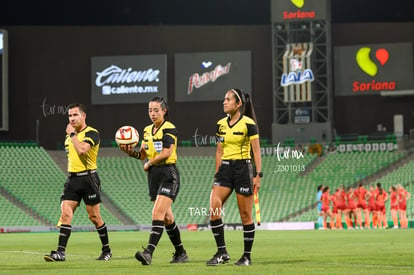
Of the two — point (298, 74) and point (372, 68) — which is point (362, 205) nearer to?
point (298, 74)

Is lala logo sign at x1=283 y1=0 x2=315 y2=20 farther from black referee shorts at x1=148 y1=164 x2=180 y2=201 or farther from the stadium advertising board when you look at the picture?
black referee shorts at x1=148 y1=164 x2=180 y2=201

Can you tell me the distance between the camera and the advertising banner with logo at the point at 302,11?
4838 centimetres

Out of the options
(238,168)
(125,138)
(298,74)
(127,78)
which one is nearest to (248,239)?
(238,168)

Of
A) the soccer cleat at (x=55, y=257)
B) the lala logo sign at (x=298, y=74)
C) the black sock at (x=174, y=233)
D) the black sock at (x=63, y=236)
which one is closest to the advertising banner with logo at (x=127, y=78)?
the lala logo sign at (x=298, y=74)

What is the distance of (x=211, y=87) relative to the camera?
52.2m

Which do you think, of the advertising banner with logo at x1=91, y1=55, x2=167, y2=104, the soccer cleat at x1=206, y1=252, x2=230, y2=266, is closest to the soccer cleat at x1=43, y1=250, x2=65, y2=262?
the soccer cleat at x1=206, y1=252, x2=230, y2=266

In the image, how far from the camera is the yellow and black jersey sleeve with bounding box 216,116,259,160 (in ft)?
40.7

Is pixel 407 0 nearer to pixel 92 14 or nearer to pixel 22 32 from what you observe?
pixel 92 14

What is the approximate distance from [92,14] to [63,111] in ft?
24.0

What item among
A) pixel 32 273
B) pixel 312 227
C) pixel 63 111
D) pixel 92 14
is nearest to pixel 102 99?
pixel 63 111

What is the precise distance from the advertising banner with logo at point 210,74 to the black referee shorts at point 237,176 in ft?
130

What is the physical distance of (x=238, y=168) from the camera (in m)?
12.4

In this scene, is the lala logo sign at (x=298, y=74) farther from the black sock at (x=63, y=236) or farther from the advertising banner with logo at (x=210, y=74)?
the black sock at (x=63, y=236)

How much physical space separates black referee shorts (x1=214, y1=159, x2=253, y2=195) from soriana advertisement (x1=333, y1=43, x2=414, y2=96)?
1568 inches
